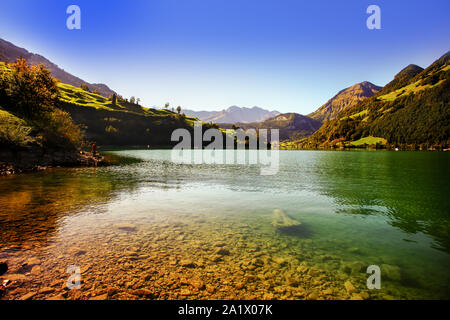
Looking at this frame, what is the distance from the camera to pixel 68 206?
17672mm

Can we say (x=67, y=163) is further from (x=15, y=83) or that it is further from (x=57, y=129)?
(x=15, y=83)

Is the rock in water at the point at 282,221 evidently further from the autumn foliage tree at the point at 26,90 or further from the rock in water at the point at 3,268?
the autumn foliage tree at the point at 26,90

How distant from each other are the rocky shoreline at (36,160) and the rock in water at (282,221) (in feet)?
127

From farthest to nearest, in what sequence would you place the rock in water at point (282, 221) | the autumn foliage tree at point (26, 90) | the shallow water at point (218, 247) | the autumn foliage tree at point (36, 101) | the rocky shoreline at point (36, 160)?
the autumn foliage tree at point (26, 90)
the autumn foliage tree at point (36, 101)
the rocky shoreline at point (36, 160)
the rock in water at point (282, 221)
the shallow water at point (218, 247)

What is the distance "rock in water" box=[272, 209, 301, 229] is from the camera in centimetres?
1418

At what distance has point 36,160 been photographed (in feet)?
129

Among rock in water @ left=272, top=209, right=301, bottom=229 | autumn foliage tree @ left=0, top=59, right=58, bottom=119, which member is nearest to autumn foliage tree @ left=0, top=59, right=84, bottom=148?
autumn foliage tree @ left=0, top=59, right=58, bottom=119

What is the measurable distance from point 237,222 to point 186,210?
4.78m

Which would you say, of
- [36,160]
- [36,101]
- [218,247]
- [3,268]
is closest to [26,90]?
[36,101]

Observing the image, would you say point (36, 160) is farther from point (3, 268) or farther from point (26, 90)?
point (3, 268)

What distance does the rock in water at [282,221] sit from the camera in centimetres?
1418

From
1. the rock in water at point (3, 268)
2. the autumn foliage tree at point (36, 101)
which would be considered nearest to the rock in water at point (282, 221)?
the rock in water at point (3, 268)

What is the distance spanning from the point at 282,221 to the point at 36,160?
45.2 metres
